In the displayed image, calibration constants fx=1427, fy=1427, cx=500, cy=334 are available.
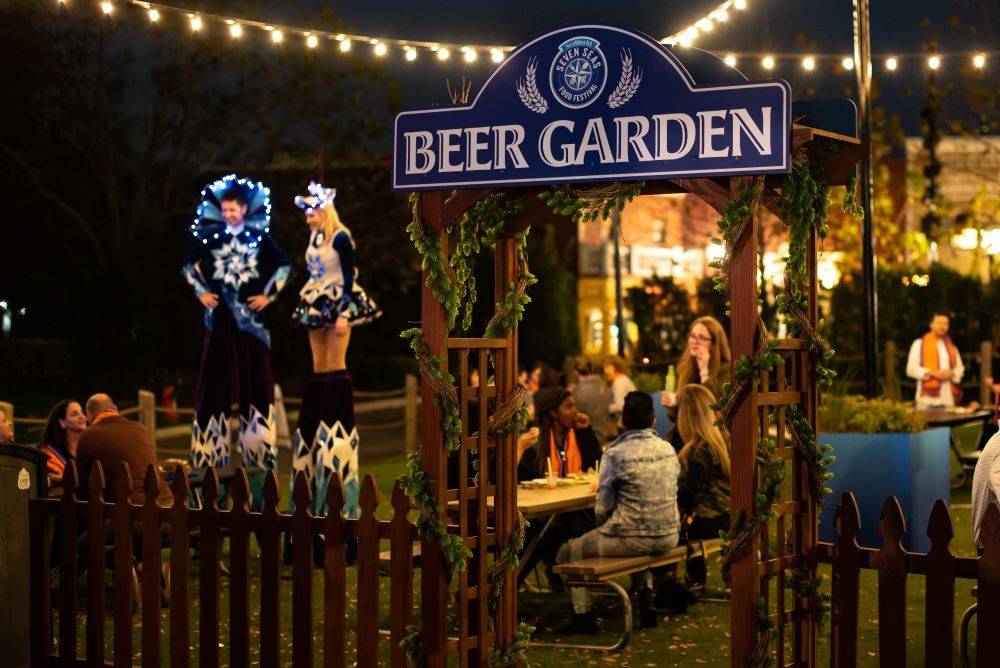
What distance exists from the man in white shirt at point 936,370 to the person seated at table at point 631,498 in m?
8.63

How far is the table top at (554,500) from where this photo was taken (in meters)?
8.26

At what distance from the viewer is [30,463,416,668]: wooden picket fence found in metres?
6.05

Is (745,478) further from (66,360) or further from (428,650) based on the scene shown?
(66,360)

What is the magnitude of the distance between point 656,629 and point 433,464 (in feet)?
10.3

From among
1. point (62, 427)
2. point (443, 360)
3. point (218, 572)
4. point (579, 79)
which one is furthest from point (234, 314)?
point (579, 79)

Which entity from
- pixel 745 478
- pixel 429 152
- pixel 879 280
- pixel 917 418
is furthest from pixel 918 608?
pixel 879 280

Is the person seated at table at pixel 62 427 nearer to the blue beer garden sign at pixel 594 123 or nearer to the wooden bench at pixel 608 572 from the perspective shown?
the wooden bench at pixel 608 572

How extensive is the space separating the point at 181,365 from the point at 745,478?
27.4 m

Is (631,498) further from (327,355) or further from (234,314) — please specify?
(234,314)

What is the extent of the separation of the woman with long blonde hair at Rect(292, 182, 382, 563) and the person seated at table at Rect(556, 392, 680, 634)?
2.97 m

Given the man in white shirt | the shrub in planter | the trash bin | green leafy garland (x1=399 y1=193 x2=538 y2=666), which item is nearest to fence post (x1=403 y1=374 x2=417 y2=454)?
the man in white shirt

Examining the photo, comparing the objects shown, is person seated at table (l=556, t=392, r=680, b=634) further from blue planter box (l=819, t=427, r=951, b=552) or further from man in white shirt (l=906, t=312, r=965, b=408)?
man in white shirt (l=906, t=312, r=965, b=408)

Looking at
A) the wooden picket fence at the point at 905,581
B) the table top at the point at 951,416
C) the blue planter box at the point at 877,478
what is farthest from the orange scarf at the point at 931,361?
the wooden picket fence at the point at 905,581

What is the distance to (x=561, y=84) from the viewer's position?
18.4ft
